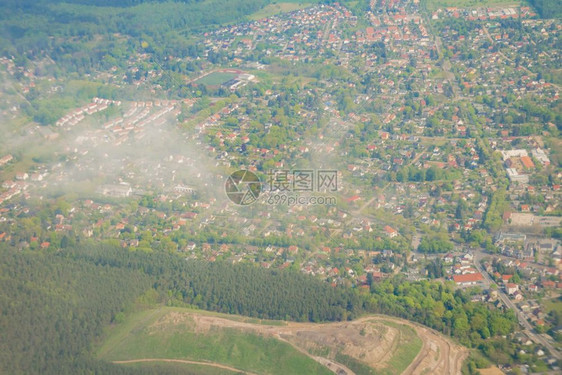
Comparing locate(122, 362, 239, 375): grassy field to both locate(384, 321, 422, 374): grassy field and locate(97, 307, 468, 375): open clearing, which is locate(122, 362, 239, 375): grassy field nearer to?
locate(97, 307, 468, 375): open clearing

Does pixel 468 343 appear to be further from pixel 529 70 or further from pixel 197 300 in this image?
pixel 529 70

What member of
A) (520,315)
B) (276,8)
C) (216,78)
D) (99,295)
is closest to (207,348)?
(99,295)

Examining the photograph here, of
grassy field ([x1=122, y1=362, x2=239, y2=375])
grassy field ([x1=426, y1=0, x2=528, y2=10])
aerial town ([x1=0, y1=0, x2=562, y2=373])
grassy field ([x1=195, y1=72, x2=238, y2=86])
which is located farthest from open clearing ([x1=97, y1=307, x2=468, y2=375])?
grassy field ([x1=426, y1=0, x2=528, y2=10])

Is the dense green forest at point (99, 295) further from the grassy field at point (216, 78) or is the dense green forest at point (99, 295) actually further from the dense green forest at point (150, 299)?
the grassy field at point (216, 78)

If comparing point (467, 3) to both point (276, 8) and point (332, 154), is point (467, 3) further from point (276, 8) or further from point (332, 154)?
point (332, 154)

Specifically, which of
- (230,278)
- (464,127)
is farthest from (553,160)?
(230,278)

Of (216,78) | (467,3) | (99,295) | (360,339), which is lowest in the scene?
(216,78)

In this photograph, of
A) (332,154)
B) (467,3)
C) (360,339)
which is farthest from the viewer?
(467,3)
